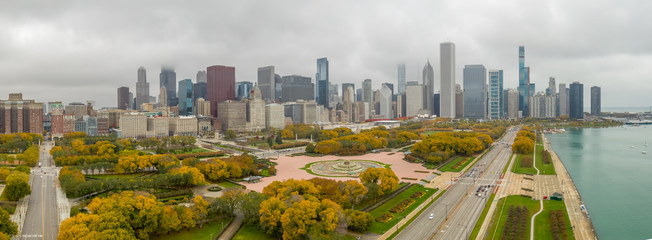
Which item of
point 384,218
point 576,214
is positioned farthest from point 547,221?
point 384,218

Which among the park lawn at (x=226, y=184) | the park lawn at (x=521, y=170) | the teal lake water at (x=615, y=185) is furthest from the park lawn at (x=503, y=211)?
the park lawn at (x=226, y=184)

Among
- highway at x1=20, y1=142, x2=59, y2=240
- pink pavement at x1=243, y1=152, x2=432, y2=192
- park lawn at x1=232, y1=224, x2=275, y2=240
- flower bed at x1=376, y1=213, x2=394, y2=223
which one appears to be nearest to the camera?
park lawn at x1=232, y1=224, x2=275, y2=240

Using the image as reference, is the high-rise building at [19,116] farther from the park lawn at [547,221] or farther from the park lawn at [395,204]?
the park lawn at [547,221]

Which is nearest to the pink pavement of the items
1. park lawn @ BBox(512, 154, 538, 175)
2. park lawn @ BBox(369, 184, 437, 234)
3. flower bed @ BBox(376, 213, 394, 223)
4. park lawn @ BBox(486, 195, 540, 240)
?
park lawn @ BBox(369, 184, 437, 234)

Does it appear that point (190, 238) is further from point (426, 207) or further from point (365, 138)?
point (365, 138)

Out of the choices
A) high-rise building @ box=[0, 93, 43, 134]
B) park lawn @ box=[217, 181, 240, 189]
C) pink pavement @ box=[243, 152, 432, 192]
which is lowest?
park lawn @ box=[217, 181, 240, 189]

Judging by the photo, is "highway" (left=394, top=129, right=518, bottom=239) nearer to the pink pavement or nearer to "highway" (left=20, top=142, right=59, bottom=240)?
the pink pavement

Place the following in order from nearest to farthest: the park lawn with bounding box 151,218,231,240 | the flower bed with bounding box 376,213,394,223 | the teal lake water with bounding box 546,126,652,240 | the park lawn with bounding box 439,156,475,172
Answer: the park lawn with bounding box 151,218,231,240
the flower bed with bounding box 376,213,394,223
the teal lake water with bounding box 546,126,652,240
the park lawn with bounding box 439,156,475,172
